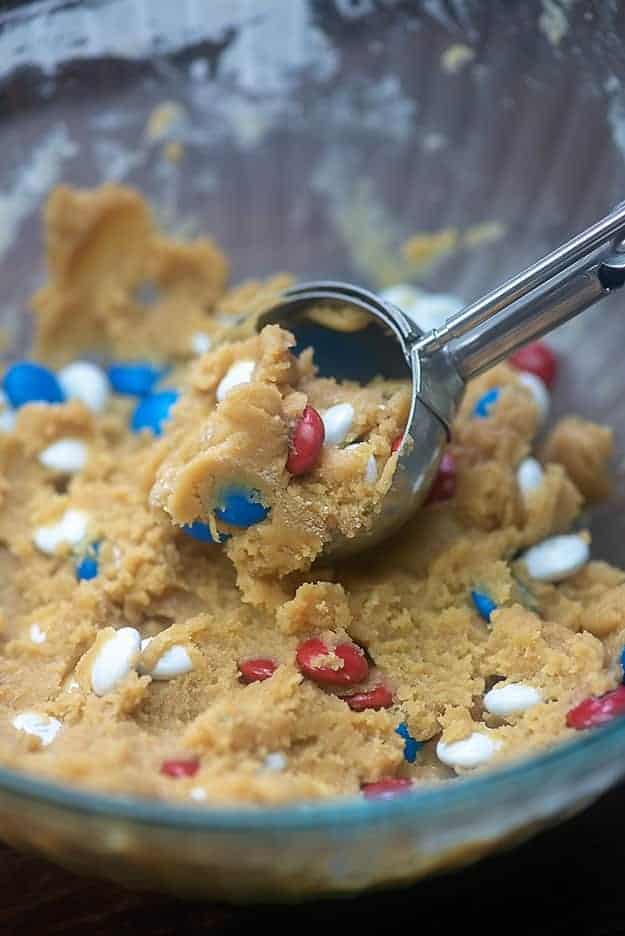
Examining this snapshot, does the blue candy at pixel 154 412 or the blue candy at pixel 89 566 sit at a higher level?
the blue candy at pixel 154 412

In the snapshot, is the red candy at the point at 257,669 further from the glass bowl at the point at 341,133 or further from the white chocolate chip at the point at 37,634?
the glass bowl at the point at 341,133

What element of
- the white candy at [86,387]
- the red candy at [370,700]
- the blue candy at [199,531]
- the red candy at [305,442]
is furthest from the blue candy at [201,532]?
the white candy at [86,387]

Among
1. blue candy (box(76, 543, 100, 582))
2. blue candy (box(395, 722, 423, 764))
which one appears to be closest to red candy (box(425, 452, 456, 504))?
blue candy (box(395, 722, 423, 764))

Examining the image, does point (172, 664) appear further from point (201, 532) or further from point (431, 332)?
point (431, 332)

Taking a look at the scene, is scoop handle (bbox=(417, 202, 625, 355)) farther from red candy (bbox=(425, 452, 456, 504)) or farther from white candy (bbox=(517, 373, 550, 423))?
white candy (bbox=(517, 373, 550, 423))

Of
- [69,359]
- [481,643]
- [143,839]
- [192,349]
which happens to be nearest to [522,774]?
[143,839]

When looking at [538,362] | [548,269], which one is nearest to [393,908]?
[548,269]
